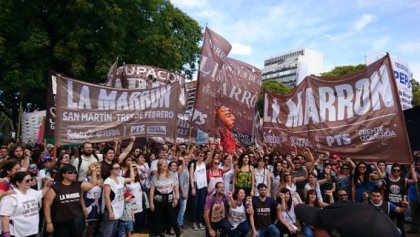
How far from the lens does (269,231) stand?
716cm

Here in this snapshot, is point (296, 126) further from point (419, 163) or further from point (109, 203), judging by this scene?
point (109, 203)

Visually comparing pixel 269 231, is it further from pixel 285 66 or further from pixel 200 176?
pixel 285 66

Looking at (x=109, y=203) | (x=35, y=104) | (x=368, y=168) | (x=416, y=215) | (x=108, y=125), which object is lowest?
(x=416, y=215)

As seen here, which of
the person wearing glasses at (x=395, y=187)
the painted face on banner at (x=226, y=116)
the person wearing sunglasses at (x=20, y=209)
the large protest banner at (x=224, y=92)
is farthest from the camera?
the painted face on banner at (x=226, y=116)

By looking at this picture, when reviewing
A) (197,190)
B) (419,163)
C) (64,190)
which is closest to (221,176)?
(197,190)

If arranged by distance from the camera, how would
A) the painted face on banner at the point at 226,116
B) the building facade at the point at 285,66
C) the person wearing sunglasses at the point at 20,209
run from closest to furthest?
1. the person wearing sunglasses at the point at 20,209
2. the painted face on banner at the point at 226,116
3. the building facade at the point at 285,66

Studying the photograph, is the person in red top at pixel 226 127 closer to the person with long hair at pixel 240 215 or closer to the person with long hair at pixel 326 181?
the person with long hair at pixel 326 181

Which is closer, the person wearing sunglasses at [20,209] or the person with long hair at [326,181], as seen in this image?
the person wearing sunglasses at [20,209]

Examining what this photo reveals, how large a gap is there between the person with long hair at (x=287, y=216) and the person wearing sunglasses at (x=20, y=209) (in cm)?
A: 431

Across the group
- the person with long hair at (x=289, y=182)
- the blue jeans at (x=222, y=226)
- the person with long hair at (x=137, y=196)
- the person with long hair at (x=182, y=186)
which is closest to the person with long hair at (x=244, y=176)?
the person with long hair at (x=289, y=182)

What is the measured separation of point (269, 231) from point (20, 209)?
4318mm

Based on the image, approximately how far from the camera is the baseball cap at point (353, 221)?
1.29 metres

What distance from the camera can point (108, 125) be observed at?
764 centimetres

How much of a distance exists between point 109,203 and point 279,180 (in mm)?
3990
